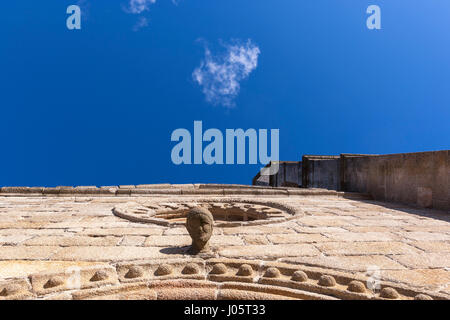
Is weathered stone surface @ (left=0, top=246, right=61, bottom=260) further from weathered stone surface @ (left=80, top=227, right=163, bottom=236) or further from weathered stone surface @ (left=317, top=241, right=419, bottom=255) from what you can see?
weathered stone surface @ (left=317, top=241, right=419, bottom=255)

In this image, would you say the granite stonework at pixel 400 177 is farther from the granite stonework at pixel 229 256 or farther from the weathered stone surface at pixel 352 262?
the weathered stone surface at pixel 352 262

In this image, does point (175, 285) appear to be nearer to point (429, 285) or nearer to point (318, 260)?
point (318, 260)

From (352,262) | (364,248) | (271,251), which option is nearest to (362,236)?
(364,248)

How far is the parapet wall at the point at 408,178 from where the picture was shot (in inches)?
200

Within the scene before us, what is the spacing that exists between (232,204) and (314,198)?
1937mm

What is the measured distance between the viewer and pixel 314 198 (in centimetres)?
642

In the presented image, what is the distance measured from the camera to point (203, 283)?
6.54 feet

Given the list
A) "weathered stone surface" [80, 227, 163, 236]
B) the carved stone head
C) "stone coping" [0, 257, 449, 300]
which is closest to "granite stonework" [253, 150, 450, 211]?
"stone coping" [0, 257, 449, 300]

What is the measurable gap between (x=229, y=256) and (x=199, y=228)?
1.15ft

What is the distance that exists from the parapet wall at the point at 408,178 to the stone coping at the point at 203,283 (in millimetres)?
4014

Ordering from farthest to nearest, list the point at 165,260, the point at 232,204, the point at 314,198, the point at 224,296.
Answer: the point at 314,198, the point at 232,204, the point at 165,260, the point at 224,296

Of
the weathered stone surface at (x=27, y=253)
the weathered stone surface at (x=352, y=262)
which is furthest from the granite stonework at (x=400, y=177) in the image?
the weathered stone surface at (x=27, y=253)
